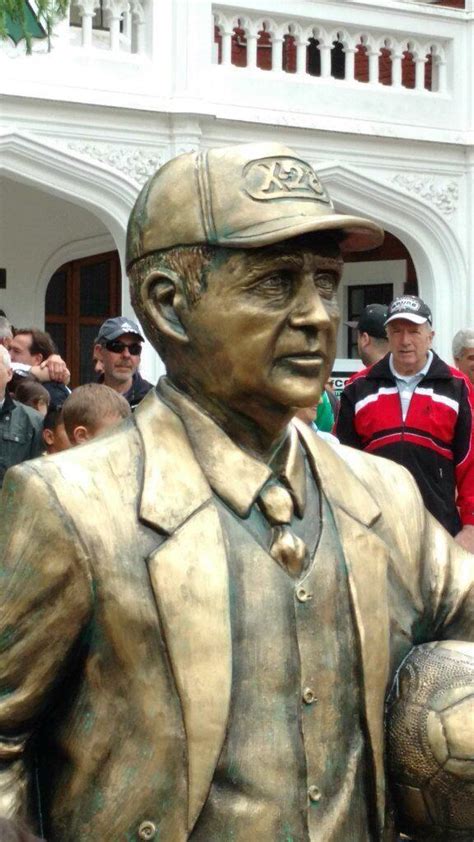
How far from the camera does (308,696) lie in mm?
2299

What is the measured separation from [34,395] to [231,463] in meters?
5.91

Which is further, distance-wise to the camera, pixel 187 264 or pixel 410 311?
pixel 410 311

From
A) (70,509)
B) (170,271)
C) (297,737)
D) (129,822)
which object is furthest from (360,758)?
(170,271)

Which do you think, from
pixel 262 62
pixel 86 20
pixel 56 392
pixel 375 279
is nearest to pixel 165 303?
pixel 56 392

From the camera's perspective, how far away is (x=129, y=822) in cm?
225

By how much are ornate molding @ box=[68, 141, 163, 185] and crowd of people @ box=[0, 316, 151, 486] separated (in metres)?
5.72

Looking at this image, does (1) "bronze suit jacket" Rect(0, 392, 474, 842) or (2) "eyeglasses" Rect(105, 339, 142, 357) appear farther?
(2) "eyeglasses" Rect(105, 339, 142, 357)

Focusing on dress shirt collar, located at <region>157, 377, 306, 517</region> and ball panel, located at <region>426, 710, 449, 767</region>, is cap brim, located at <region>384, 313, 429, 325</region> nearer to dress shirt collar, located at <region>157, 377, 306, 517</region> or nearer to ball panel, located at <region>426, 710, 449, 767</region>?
dress shirt collar, located at <region>157, 377, 306, 517</region>

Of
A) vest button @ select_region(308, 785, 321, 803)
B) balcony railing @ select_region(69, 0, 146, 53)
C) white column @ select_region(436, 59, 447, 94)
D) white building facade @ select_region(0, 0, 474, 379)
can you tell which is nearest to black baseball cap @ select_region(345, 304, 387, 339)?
white building facade @ select_region(0, 0, 474, 379)

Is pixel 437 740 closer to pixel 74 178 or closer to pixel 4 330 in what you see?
pixel 4 330

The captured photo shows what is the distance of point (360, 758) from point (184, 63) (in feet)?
43.1

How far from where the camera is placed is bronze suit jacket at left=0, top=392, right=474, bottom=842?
223 centimetres

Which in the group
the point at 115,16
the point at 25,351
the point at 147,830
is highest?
the point at 115,16

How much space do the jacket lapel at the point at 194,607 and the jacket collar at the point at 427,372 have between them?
15.5 ft
